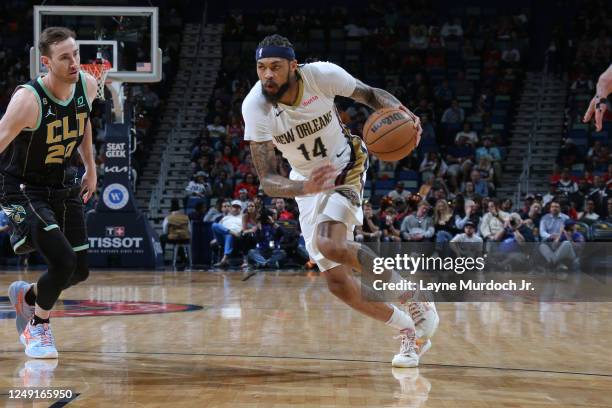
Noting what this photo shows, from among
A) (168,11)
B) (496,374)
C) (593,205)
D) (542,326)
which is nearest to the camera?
(496,374)

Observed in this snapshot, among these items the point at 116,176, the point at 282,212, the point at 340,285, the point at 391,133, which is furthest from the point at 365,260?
the point at 116,176

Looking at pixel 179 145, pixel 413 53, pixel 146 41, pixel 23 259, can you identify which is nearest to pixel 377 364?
pixel 146 41

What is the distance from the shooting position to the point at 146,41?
15.0 metres

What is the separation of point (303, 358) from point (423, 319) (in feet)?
2.68

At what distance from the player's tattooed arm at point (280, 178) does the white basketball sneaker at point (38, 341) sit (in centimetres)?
173

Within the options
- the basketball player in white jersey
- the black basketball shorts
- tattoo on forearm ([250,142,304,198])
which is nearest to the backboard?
the black basketball shorts

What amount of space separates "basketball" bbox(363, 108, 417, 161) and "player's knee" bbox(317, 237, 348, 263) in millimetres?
638

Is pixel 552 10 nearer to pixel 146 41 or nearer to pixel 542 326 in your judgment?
pixel 146 41

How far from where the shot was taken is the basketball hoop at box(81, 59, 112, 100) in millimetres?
14227

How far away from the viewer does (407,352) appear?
5574mm

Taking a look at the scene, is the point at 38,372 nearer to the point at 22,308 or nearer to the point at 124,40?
the point at 22,308

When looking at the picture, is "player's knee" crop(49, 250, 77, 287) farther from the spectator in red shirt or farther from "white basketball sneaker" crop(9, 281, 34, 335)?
the spectator in red shirt

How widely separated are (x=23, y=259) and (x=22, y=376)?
12.2m

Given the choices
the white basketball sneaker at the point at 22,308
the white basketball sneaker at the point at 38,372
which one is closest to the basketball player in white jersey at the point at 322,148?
the white basketball sneaker at the point at 38,372
